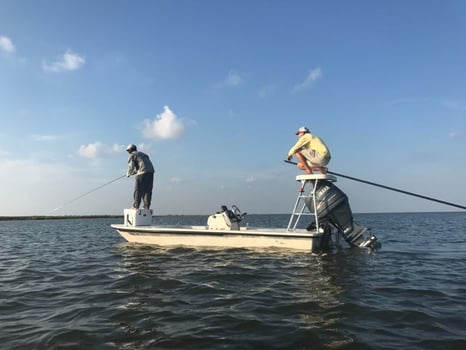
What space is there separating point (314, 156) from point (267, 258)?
3.60 metres

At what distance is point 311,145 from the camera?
1209 cm

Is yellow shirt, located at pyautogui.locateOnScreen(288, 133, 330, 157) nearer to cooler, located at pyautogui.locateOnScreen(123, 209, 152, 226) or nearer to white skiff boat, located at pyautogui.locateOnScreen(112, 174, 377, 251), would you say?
white skiff boat, located at pyautogui.locateOnScreen(112, 174, 377, 251)

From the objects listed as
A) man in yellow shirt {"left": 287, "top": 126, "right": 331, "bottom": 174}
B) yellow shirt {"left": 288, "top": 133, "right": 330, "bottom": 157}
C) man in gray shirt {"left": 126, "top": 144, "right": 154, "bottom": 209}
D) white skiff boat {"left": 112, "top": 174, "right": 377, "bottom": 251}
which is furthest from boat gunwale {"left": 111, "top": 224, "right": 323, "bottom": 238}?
yellow shirt {"left": 288, "top": 133, "right": 330, "bottom": 157}

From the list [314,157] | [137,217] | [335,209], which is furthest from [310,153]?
[137,217]

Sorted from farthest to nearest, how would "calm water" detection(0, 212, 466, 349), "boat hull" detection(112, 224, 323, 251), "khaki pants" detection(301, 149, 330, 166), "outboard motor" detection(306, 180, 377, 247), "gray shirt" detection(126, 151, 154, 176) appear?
1. "gray shirt" detection(126, 151, 154, 176)
2. "khaki pants" detection(301, 149, 330, 166)
3. "outboard motor" detection(306, 180, 377, 247)
4. "boat hull" detection(112, 224, 323, 251)
5. "calm water" detection(0, 212, 466, 349)

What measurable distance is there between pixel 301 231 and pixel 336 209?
1.32 metres

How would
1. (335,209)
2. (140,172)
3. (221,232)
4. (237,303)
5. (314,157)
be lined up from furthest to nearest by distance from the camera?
1. (140,172)
2. (221,232)
3. (314,157)
4. (335,209)
5. (237,303)

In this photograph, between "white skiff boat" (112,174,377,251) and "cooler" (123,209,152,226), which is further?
"cooler" (123,209,152,226)

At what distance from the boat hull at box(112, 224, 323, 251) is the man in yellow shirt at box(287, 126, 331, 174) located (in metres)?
2.10

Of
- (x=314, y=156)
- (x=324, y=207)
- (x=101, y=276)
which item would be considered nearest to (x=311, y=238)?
(x=324, y=207)

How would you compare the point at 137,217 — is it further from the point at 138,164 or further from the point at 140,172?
the point at 138,164

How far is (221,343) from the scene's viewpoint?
447cm

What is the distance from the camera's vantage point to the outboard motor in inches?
468

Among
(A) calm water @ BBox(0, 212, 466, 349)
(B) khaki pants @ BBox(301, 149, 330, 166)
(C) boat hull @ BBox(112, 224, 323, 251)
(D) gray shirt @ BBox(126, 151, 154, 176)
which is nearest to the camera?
(A) calm water @ BBox(0, 212, 466, 349)
